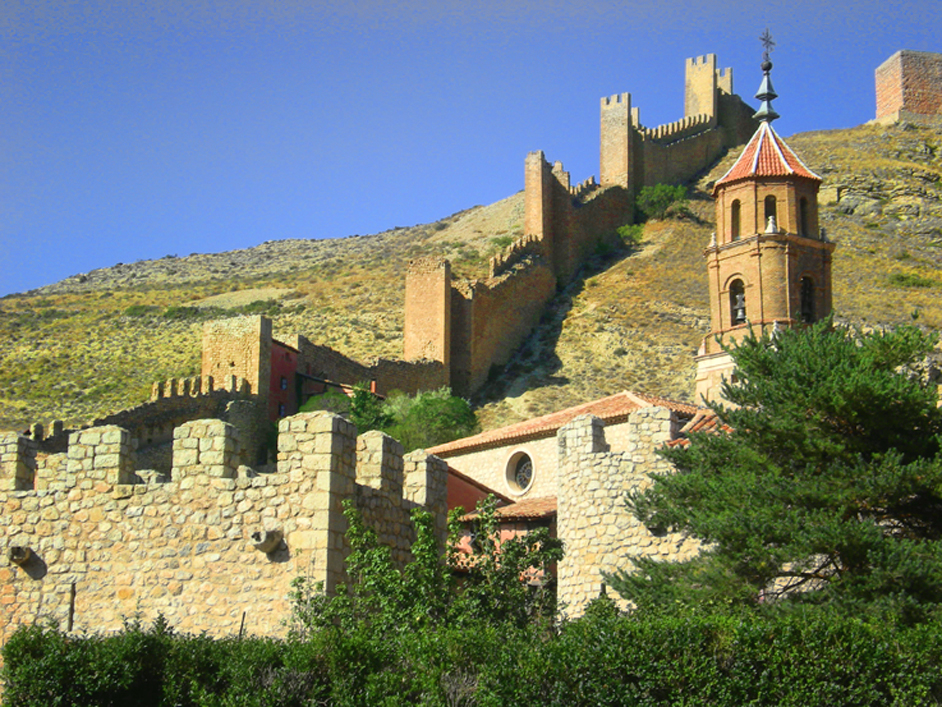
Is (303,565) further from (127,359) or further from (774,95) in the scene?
(127,359)

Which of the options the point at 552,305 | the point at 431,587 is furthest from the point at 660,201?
the point at 431,587

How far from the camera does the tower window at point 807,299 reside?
28.0 m

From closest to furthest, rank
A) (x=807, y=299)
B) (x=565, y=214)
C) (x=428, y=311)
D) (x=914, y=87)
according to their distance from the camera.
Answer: (x=807, y=299) → (x=428, y=311) → (x=565, y=214) → (x=914, y=87)

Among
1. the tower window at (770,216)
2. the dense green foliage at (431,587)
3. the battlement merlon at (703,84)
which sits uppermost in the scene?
the battlement merlon at (703,84)

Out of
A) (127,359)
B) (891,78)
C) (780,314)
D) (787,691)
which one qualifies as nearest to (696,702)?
(787,691)

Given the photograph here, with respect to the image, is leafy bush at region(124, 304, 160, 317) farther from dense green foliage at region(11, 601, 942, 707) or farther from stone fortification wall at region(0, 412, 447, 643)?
dense green foliage at region(11, 601, 942, 707)

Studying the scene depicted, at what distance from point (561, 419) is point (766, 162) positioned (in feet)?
28.7

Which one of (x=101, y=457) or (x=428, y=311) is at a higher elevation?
(x=428, y=311)

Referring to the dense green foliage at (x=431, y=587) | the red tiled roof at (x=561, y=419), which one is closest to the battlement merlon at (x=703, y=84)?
the red tiled roof at (x=561, y=419)

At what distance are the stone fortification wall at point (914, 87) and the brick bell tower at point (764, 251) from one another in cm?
4574

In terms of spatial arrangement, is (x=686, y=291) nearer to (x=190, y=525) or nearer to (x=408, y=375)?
(x=408, y=375)

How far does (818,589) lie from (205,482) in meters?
6.19

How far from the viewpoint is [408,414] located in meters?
35.9

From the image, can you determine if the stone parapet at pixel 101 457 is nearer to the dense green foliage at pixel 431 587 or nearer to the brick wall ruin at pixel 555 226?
the dense green foliage at pixel 431 587
